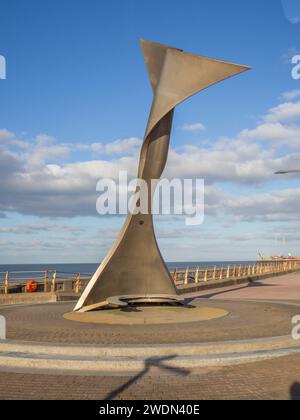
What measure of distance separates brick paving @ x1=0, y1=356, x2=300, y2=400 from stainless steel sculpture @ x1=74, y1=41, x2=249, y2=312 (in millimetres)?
5777

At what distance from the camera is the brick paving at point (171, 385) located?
5.45m

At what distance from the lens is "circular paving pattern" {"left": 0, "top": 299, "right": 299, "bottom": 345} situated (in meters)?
8.23

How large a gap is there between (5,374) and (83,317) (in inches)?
182

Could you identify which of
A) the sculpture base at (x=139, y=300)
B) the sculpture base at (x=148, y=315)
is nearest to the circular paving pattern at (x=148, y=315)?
the sculpture base at (x=148, y=315)

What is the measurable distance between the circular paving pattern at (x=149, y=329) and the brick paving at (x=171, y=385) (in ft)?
5.06

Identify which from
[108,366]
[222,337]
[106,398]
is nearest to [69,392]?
[106,398]

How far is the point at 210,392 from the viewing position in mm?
5559

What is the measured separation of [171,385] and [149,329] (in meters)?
3.53

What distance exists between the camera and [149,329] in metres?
9.40

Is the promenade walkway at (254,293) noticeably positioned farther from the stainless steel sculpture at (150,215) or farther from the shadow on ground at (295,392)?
the shadow on ground at (295,392)
